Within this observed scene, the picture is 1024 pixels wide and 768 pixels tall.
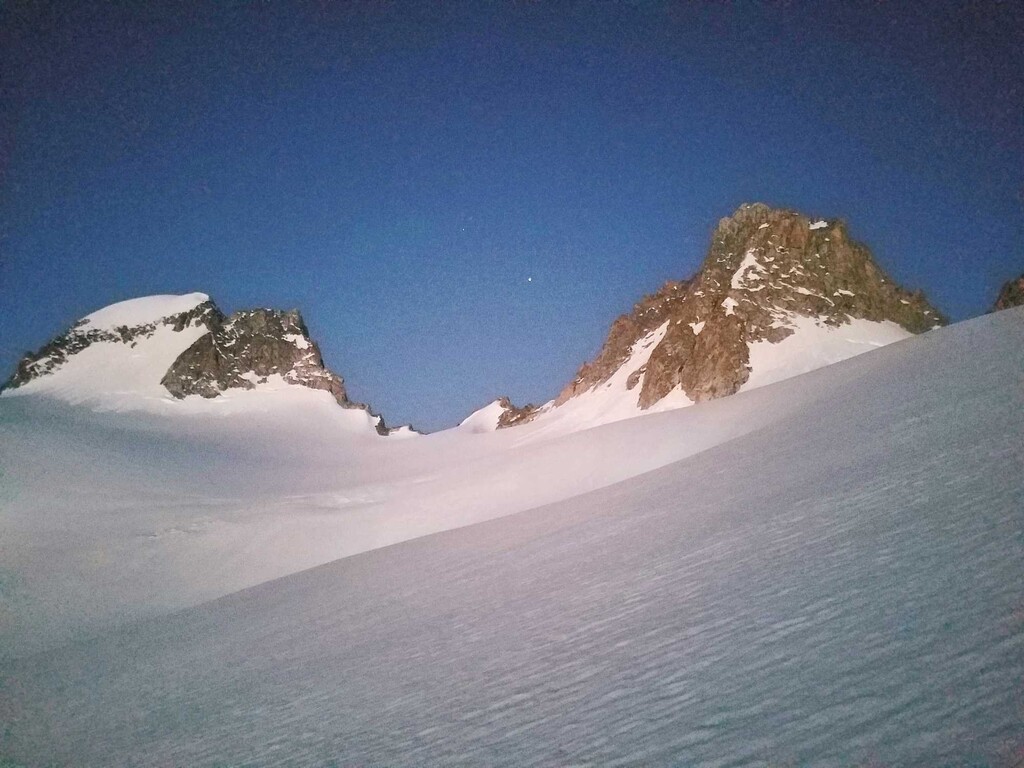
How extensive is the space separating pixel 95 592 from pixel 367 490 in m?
19.6

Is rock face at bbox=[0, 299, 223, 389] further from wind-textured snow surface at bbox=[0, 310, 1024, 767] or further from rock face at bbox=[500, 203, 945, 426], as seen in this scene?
wind-textured snow surface at bbox=[0, 310, 1024, 767]

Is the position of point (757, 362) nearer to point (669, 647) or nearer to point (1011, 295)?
point (1011, 295)

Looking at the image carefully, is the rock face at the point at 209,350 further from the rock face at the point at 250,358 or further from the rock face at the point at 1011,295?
the rock face at the point at 1011,295

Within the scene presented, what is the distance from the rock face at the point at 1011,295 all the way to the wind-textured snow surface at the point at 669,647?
55.8 m

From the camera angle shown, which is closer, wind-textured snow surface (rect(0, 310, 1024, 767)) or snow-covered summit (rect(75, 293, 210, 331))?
wind-textured snow surface (rect(0, 310, 1024, 767))

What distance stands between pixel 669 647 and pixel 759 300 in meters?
75.5

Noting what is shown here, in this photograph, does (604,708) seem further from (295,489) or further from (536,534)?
(295,489)

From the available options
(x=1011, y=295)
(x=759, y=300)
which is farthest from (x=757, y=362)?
(x=1011, y=295)

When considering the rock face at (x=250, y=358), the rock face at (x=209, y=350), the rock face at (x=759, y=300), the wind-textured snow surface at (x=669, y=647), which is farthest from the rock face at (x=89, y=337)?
the wind-textured snow surface at (x=669, y=647)


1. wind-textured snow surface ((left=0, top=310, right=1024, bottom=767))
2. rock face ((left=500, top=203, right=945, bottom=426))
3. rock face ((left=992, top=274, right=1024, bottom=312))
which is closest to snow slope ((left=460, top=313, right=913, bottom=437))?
rock face ((left=500, top=203, right=945, bottom=426))

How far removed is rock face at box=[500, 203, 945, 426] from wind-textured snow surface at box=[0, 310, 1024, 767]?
5153cm

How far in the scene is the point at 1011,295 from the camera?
61.6m

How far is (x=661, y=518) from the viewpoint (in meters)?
13.7

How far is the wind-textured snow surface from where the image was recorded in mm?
4086
